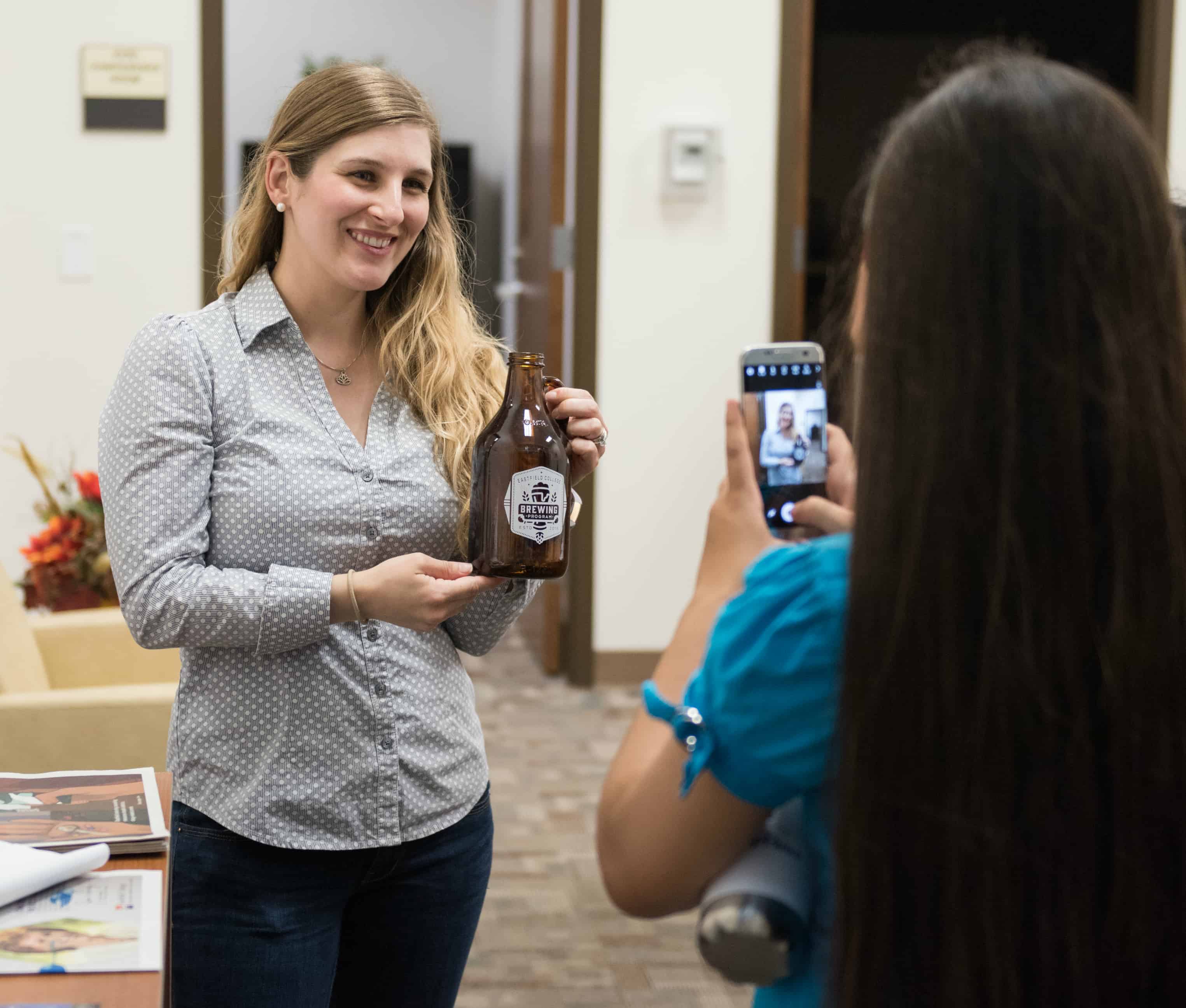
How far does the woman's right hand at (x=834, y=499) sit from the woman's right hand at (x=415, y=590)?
384 mm

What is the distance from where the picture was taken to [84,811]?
4.26 feet

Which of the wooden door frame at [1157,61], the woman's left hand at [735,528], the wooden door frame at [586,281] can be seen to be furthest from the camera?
the wooden door frame at [1157,61]

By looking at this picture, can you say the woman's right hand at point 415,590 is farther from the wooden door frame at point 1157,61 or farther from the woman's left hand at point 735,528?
the wooden door frame at point 1157,61

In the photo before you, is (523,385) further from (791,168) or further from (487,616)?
(791,168)

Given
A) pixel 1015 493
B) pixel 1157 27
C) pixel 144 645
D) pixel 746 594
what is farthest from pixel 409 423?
pixel 1157 27

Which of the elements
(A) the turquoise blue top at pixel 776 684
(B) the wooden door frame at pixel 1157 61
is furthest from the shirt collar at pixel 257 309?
(B) the wooden door frame at pixel 1157 61

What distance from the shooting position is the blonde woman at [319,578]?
125 centimetres

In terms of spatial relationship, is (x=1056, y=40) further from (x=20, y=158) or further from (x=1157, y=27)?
(x=20, y=158)

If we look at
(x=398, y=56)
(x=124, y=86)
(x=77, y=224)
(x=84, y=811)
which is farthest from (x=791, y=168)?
(x=398, y=56)

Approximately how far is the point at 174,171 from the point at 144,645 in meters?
2.82

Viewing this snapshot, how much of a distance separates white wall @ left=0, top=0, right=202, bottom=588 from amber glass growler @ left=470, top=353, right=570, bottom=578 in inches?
108

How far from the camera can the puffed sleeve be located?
2.24 ft

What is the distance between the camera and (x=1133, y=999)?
66 centimetres

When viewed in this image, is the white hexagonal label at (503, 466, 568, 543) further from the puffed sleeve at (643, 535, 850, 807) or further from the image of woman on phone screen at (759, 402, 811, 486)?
the puffed sleeve at (643, 535, 850, 807)
